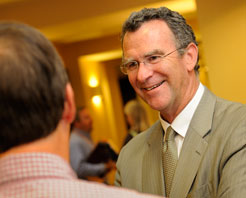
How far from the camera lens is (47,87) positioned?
829mm

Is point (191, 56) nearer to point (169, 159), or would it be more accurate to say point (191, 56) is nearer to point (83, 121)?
point (169, 159)

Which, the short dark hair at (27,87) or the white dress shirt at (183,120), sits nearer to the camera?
the short dark hair at (27,87)

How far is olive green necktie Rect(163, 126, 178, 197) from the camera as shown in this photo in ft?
5.75

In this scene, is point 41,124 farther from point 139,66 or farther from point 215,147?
point 139,66

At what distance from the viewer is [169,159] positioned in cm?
178

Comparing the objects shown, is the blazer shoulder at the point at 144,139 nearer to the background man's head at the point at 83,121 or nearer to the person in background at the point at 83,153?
the person in background at the point at 83,153

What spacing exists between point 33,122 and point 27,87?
0.23 ft

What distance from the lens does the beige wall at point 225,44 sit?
18.6ft

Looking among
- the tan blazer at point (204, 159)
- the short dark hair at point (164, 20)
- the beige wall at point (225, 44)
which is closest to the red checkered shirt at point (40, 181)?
the tan blazer at point (204, 159)

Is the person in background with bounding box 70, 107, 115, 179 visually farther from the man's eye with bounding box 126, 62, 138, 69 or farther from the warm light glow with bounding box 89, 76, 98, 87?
the warm light glow with bounding box 89, 76, 98, 87

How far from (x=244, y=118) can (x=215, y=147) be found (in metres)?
0.15

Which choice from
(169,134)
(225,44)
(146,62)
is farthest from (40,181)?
(225,44)

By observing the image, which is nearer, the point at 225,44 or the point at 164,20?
the point at 164,20

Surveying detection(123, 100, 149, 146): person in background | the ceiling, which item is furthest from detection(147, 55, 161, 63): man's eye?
the ceiling
